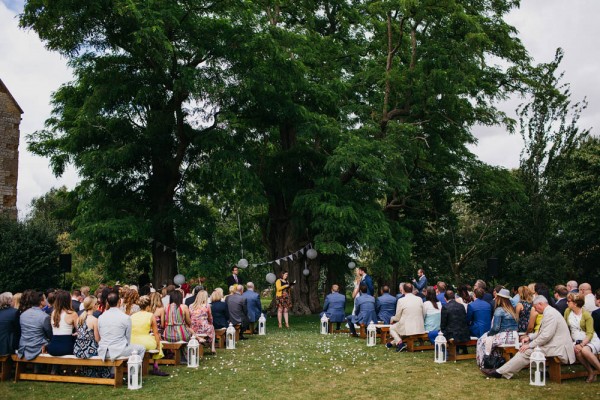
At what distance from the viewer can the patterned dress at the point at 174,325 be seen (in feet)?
38.0

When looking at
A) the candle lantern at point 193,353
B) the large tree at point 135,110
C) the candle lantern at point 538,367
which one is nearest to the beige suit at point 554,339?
the candle lantern at point 538,367

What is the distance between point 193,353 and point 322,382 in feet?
9.15

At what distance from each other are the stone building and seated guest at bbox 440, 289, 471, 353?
70.2ft

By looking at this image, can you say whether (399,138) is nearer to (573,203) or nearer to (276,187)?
(276,187)

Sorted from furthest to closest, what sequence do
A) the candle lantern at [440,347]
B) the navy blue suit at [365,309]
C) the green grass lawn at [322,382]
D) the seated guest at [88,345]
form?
the navy blue suit at [365,309] < the candle lantern at [440,347] < the seated guest at [88,345] < the green grass lawn at [322,382]

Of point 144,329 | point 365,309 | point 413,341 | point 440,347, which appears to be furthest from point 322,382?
point 365,309

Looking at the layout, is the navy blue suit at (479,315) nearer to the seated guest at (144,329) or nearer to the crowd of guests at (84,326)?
the crowd of guests at (84,326)

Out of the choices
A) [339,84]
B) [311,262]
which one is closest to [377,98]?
[339,84]

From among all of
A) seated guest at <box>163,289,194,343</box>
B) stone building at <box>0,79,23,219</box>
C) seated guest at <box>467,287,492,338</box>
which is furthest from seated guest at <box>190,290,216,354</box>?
stone building at <box>0,79,23,219</box>

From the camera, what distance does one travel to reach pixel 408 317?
1277 centimetres

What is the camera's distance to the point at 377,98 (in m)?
26.1

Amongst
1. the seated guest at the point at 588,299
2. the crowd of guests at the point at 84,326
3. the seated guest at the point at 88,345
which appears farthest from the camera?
the seated guest at the point at 588,299

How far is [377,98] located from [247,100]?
21.5ft

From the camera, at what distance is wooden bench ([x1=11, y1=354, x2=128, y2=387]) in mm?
9422
